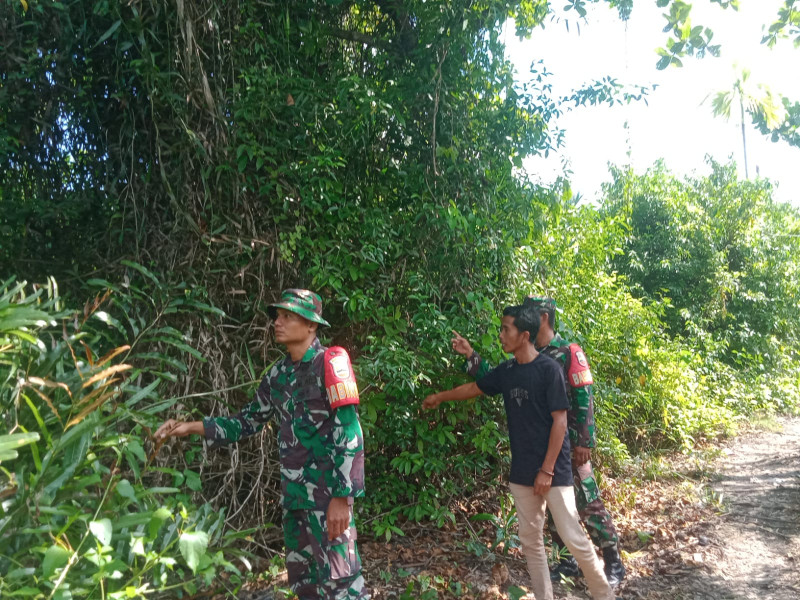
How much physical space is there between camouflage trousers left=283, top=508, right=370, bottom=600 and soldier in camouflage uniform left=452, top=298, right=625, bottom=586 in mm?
1420

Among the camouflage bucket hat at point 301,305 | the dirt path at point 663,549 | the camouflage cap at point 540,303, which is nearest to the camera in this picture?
the camouflage bucket hat at point 301,305

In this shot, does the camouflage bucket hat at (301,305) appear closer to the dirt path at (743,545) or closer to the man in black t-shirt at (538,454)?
the man in black t-shirt at (538,454)

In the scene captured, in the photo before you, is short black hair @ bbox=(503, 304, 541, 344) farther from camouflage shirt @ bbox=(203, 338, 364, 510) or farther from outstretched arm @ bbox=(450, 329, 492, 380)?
camouflage shirt @ bbox=(203, 338, 364, 510)

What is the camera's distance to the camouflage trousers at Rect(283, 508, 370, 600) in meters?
2.78

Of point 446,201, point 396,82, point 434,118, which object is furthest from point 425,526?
point 396,82

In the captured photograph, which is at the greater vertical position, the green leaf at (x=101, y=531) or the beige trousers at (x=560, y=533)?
the green leaf at (x=101, y=531)

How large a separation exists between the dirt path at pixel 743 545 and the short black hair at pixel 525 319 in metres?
1.89

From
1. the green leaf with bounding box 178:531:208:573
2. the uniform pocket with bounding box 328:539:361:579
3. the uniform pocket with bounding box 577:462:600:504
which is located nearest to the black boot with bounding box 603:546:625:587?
the uniform pocket with bounding box 577:462:600:504

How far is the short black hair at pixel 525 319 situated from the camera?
134 inches

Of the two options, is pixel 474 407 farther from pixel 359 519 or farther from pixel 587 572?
pixel 587 572

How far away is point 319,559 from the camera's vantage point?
2.80 metres

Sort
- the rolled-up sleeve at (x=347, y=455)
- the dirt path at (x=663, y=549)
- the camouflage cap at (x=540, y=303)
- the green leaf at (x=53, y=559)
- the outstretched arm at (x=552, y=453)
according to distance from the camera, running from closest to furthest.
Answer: the green leaf at (x=53, y=559)
the rolled-up sleeve at (x=347, y=455)
the outstretched arm at (x=552, y=453)
the camouflage cap at (x=540, y=303)
the dirt path at (x=663, y=549)

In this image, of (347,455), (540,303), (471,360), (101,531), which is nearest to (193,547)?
(101,531)

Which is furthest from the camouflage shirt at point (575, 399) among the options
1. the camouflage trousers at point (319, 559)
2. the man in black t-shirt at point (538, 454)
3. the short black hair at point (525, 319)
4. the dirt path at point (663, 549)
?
the camouflage trousers at point (319, 559)
